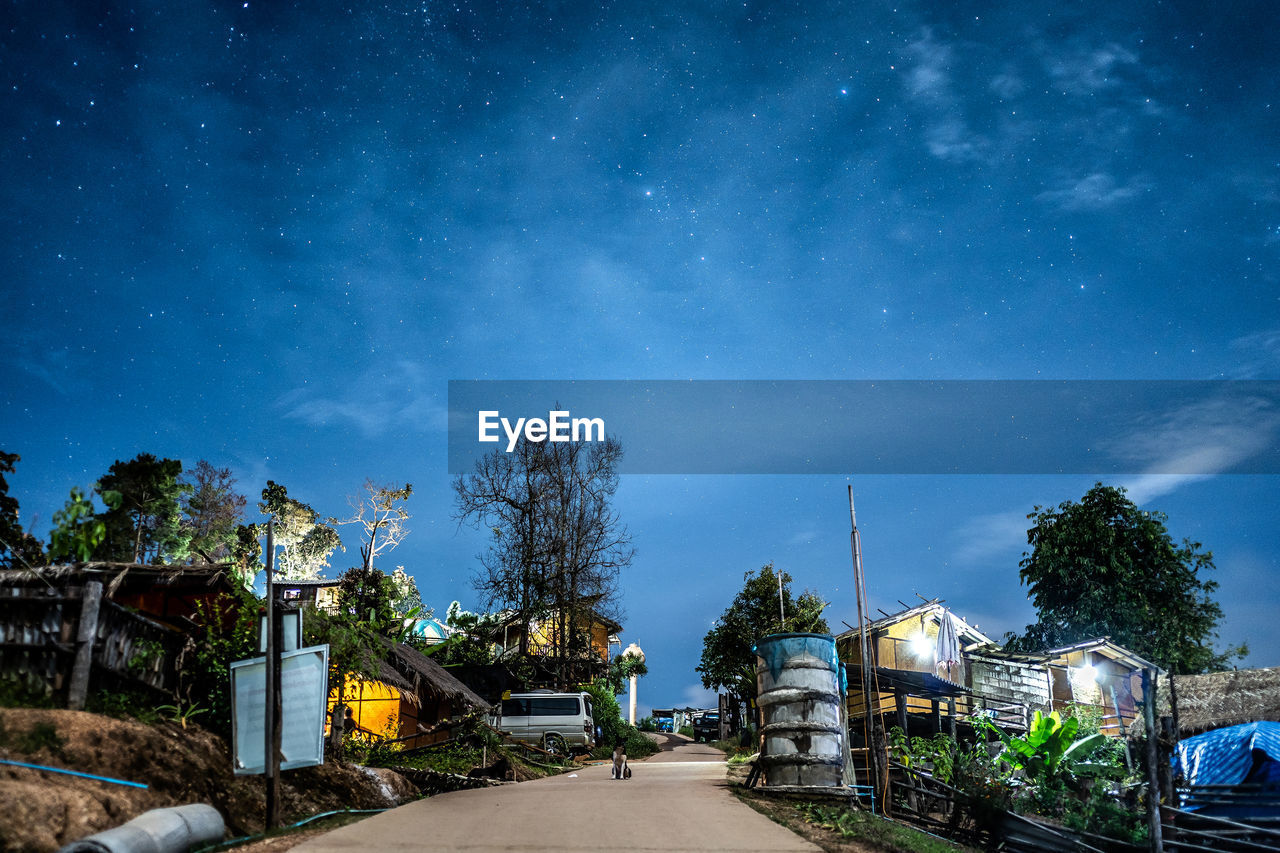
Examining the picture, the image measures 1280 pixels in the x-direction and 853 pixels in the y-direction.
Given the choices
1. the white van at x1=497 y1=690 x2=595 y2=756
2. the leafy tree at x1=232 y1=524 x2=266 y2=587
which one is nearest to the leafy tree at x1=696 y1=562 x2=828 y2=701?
the white van at x1=497 y1=690 x2=595 y2=756

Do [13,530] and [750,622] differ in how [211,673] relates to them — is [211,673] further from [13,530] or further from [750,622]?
[750,622]

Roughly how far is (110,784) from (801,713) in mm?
10184

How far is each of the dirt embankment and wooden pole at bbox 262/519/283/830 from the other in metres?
0.29

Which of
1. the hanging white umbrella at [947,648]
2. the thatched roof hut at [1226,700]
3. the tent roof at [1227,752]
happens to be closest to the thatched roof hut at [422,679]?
the tent roof at [1227,752]

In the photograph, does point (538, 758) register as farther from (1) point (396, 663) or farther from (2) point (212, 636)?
(2) point (212, 636)

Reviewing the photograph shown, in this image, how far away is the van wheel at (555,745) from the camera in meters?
27.9

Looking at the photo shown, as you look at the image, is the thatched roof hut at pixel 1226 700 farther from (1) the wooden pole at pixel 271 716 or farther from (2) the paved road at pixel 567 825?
(1) the wooden pole at pixel 271 716

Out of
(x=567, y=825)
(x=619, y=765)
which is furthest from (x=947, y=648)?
(x=567, y=825)

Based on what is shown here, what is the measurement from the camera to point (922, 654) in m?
38.6

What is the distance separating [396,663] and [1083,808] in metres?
16.8

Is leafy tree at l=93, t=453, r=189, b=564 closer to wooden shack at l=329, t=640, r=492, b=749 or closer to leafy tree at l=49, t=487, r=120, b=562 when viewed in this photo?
wooden shack at l=329, t=640, r=492, b=749

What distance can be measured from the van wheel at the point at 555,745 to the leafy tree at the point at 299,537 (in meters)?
25.0

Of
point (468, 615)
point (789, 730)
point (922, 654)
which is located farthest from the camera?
point (468, 615)

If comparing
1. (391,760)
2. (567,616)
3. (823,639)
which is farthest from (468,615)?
(823,639)
